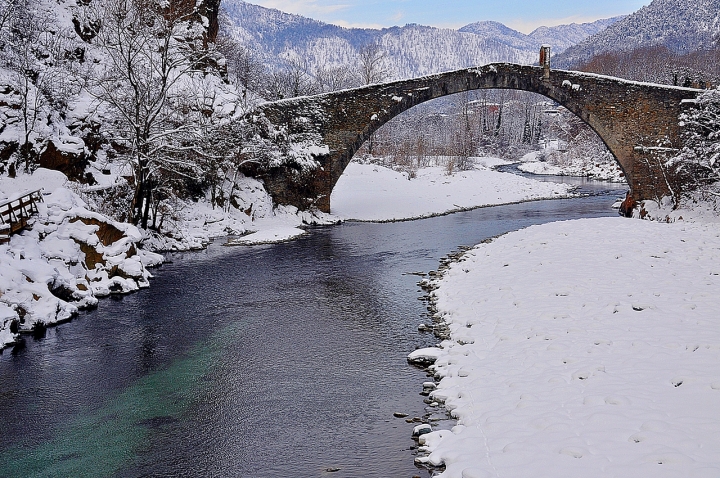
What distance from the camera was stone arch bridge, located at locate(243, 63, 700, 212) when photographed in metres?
29.7

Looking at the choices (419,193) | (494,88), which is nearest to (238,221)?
(419,193)

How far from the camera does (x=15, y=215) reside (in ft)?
53.2

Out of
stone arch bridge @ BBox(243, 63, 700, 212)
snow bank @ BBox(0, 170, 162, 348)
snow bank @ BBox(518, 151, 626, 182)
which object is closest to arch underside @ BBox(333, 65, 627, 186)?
stone arch bridge @ BBox(243, 63, 700, 212)

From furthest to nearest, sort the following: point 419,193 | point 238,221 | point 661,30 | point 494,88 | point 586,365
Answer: point 661,30 → point 419,193 → point 494,88 → point 238,221 → point 586,365

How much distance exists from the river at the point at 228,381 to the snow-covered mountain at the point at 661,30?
147 meters

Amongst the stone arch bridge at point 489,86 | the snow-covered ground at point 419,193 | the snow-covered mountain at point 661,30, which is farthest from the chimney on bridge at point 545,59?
the snow-covered mountain at point 661,30

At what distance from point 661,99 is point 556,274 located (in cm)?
1997

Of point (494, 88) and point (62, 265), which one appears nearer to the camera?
point (62, 265)

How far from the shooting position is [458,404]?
8.74 meters

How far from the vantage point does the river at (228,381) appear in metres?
7.95

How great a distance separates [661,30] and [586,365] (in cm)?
18453

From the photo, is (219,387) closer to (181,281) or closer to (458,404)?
(458,404)

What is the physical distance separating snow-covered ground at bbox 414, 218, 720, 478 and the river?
0.90 meters

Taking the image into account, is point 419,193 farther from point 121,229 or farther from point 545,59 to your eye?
point 121,229
